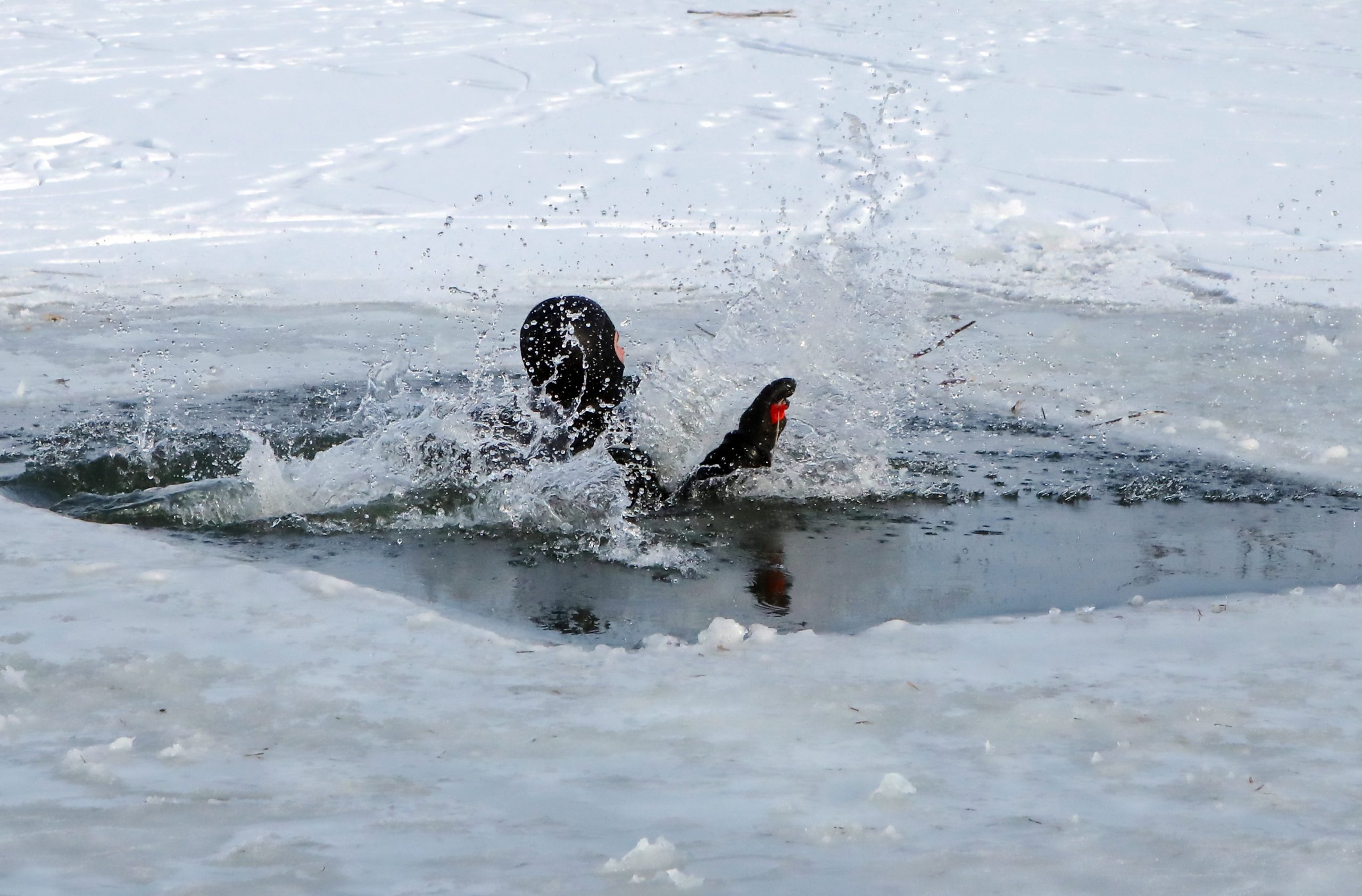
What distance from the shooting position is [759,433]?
15.8ft

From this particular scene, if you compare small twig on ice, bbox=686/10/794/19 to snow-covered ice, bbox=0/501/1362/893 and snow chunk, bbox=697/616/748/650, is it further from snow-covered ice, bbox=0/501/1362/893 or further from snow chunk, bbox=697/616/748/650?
snow chunk, bbox=697/616/748/650

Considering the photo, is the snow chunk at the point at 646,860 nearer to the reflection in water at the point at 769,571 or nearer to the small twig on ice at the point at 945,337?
the reflection in water at the point at 769,571

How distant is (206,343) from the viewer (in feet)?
23.9

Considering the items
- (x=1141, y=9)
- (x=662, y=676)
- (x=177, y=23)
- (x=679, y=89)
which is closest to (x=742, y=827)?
(x=662, y=676)

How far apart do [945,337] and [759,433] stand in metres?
2.16

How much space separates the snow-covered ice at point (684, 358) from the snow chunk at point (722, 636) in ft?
0.05

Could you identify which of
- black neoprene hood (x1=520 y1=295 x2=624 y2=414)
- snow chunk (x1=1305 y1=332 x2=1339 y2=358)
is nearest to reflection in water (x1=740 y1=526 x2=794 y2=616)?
black neoprene hood (x1=520 y1=295 x2=624 y2=414)

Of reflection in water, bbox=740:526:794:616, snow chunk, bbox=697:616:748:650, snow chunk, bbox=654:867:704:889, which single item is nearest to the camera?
snow chunk, bbox=654:867:704:889

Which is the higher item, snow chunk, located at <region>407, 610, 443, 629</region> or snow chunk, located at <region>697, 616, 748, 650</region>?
snow chunk, located at <region>697, 616, 748, 650</region>

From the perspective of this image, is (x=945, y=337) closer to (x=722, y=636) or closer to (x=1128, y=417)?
(x=1128, y=417)

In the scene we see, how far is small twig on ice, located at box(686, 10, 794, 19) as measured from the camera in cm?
1440

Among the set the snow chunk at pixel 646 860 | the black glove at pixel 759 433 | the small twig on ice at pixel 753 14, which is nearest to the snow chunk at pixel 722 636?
the snow chunk at pixel 646 860

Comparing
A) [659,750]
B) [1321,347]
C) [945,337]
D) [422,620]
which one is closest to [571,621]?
[422,620]

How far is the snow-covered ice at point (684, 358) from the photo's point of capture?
2502 millimetres
